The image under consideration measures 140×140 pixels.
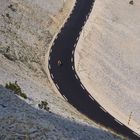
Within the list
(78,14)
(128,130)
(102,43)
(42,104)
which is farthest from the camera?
(78,14)

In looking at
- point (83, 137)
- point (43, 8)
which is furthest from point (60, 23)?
point (83, 137)

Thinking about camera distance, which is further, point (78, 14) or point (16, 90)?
point (78, 14)

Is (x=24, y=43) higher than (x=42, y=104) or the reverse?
higher

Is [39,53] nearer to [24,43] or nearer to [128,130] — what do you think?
[24,43]

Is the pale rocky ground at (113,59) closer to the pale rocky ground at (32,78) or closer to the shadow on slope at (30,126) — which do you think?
the pale rocky ground at (32,78)

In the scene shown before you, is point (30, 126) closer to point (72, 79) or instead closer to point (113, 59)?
point (72, 79)

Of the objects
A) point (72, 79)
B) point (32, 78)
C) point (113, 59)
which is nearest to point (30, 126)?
point (32, 78)
